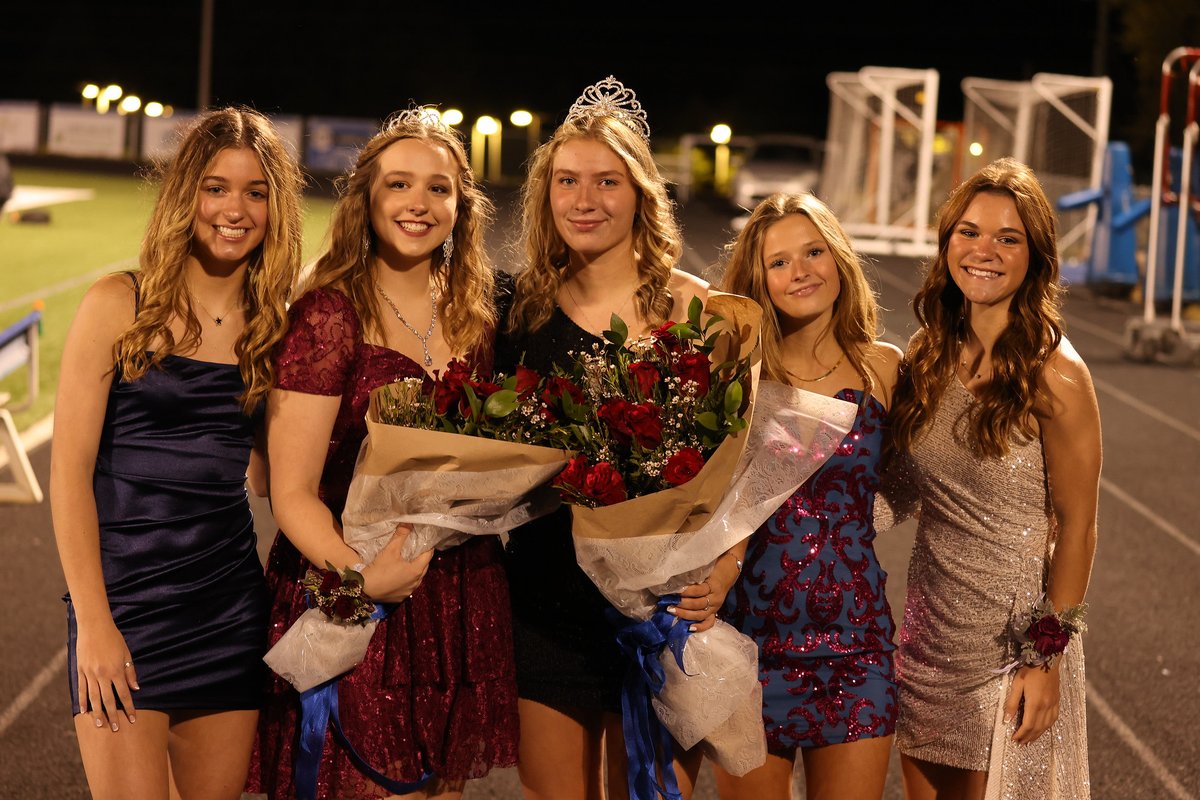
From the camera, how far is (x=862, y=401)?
2988 millimetres

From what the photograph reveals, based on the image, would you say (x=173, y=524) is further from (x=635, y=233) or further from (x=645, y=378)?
(x=635, y=233)

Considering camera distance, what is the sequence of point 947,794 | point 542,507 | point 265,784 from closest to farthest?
1. point 542,507
2. point 265,784
3. point 947,794

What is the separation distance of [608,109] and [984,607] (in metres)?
1.43

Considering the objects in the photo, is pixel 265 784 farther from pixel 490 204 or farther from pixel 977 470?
pixel 977 470

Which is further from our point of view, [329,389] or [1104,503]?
[1104,503]

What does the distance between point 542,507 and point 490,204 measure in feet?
3.17

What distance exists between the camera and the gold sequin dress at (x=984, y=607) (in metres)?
2.92

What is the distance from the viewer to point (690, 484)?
244 centimetres

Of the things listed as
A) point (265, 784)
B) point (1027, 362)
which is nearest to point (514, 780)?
point (265, 784)

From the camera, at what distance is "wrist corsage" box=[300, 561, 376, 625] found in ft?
8.47

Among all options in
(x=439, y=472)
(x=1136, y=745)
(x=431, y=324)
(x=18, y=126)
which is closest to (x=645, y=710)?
(x=439, y=472)

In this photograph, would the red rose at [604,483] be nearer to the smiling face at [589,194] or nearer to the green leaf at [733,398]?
the green leaf at [733,398]

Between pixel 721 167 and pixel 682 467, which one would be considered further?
pixel 721 167

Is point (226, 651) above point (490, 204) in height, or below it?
below
